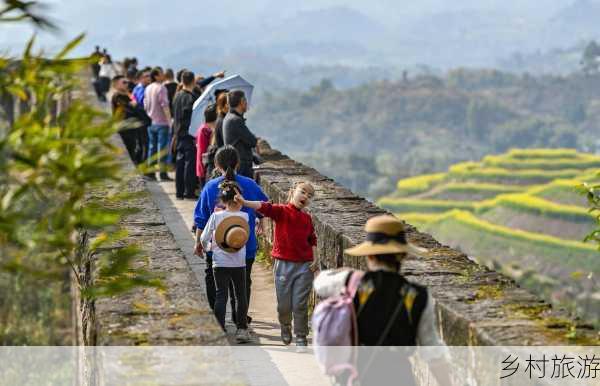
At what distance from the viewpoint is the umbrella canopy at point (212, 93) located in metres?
14.3

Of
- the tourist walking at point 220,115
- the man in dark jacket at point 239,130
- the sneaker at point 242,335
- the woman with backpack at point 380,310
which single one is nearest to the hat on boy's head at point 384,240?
the woman with backpack at point 380,310

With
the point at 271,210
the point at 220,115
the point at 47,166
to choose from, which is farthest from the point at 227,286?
the point at 47,166

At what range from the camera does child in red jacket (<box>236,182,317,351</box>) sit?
894cm

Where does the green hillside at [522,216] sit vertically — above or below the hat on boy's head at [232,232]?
below

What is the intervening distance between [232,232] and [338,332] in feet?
12.0

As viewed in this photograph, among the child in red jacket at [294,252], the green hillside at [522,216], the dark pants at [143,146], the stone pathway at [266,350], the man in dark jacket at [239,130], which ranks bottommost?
the green hillside at [522,216]

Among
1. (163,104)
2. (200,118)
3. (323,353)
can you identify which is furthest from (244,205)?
(163,104)

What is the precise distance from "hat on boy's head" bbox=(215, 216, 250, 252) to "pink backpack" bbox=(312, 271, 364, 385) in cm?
353

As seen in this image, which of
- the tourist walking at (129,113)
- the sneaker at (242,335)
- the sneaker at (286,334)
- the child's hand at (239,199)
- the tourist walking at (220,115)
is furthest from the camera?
the tourist walking at (129,113)

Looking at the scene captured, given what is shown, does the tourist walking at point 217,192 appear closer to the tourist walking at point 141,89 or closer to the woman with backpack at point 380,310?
the woman with backpack at point 380,310

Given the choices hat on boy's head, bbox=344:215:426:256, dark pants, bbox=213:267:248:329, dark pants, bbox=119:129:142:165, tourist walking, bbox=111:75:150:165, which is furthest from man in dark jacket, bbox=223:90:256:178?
dark pants, bbox=119:129:142:165

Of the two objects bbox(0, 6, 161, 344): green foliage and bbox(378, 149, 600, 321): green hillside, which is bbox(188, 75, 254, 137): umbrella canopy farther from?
bbox(378, 149, 600, 321): green hillside

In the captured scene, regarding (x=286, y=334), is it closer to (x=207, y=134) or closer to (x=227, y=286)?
(x=227, y=286)

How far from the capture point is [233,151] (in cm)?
977
